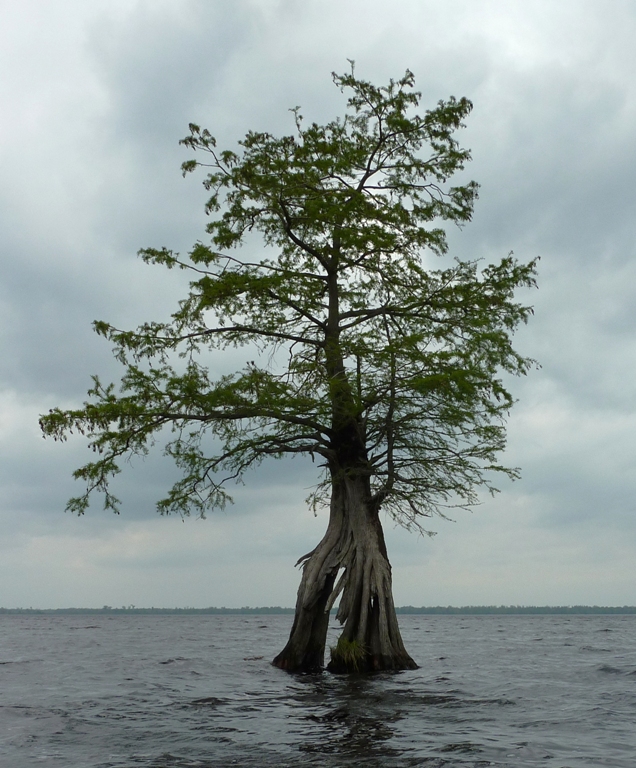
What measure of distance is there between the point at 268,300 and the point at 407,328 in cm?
421

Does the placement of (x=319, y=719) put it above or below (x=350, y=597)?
below

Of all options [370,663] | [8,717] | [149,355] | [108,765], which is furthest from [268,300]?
[108,765]

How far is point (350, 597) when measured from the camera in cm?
2038

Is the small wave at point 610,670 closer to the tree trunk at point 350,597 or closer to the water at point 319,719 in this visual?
the water at point 319,719

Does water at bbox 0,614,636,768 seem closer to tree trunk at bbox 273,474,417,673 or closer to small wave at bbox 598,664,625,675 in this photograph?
small wave at bbox 598,664,625,675

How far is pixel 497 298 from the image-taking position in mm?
21609

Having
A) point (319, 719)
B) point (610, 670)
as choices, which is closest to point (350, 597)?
point (319, 719)

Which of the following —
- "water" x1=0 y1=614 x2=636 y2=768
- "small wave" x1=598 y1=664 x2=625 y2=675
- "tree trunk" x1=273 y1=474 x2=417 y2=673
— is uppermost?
"tree trunk" x1=273 y1=474 x2=417 y2=673

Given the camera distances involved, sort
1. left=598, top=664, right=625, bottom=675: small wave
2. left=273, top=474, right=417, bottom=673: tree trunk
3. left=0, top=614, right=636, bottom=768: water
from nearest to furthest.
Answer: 1. left=0, top=614, right=636, bottom=768: water
2. left=273, top=474, right=417, bottom=673: tree trunk
3. left=598, top=664, right=625, bottom=675: small wave

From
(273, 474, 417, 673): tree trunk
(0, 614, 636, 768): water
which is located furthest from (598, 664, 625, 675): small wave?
(273, 474, 417, 673): tree trunk

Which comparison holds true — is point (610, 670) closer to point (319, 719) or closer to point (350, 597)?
point (350, 597)

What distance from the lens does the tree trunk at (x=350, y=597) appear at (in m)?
19.8

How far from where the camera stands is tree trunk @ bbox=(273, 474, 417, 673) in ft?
65.1

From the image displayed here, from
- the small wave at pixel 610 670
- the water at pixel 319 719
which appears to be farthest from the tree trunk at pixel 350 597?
the small wave at pixel 610 670
